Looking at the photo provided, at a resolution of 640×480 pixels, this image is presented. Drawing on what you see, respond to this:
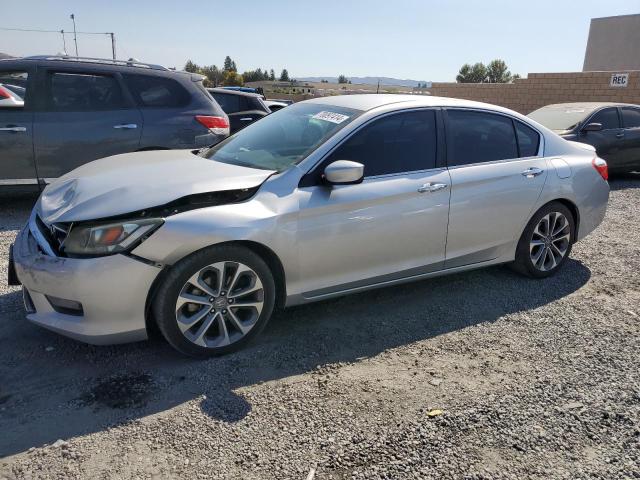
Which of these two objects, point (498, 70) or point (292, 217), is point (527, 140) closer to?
point (292, 217)

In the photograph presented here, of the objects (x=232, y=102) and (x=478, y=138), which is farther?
(x=232, y=102)

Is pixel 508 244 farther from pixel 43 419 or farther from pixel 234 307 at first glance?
pixel 43 419

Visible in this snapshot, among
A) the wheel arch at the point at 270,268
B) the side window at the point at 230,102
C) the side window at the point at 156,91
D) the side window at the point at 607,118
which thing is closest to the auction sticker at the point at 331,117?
the wheel arch at the point at 270,268

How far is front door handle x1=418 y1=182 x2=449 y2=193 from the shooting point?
3.89 meters

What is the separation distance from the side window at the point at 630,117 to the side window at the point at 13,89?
32.6 feet

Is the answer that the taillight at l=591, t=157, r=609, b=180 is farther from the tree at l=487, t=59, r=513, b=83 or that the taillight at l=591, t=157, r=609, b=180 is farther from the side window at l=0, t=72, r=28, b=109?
the tree at l=487, t=59, r=513, b=83

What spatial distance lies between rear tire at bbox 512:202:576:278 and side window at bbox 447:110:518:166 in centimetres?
64

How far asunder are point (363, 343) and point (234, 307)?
918mm

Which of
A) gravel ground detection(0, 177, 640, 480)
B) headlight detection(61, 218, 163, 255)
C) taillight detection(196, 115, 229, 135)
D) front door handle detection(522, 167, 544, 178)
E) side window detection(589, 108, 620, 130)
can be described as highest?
side window detection(589, 108, 620, 130)

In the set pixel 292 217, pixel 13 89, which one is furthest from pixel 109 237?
pixel 13 89

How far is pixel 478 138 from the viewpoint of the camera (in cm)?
435

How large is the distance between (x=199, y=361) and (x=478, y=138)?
279cm

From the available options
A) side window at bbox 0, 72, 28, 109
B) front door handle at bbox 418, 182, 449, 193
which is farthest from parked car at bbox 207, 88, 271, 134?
front door handle at bbox 418, 182, 449, 193

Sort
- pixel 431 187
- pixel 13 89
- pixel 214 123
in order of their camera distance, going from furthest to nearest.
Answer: pixel 214 123
pixel 13 89
pixel 431 187
